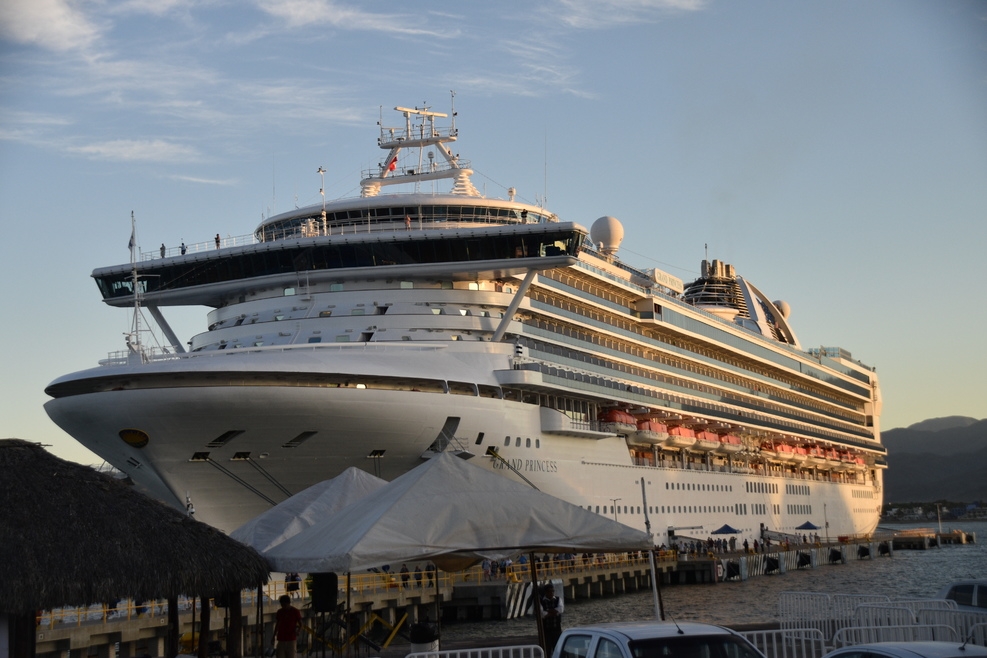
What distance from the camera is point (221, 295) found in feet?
122

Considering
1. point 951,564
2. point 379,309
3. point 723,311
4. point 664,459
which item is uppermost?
point 723,311

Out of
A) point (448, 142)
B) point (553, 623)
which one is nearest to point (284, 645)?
point (553, 623)

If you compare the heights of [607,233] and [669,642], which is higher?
[607,233]

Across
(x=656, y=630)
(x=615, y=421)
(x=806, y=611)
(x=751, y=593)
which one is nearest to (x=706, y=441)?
(x=751, y=593)

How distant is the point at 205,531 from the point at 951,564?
60589 millimetres

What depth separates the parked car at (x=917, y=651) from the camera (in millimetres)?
8750

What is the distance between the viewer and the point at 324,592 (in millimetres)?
15703

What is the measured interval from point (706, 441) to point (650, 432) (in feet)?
29.2

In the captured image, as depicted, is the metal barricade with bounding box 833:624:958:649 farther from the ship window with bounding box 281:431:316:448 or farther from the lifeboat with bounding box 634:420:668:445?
the lifeboat with bounding box 634:420:668:445

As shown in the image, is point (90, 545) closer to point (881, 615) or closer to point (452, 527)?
point (452, 527)

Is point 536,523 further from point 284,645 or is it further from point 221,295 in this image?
Answer: point 221,295

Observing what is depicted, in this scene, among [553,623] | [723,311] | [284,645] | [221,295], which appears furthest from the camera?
[723,311]

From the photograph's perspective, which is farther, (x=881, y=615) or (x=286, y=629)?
(x=881, y=615)

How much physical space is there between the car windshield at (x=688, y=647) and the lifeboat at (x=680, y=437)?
127ft
